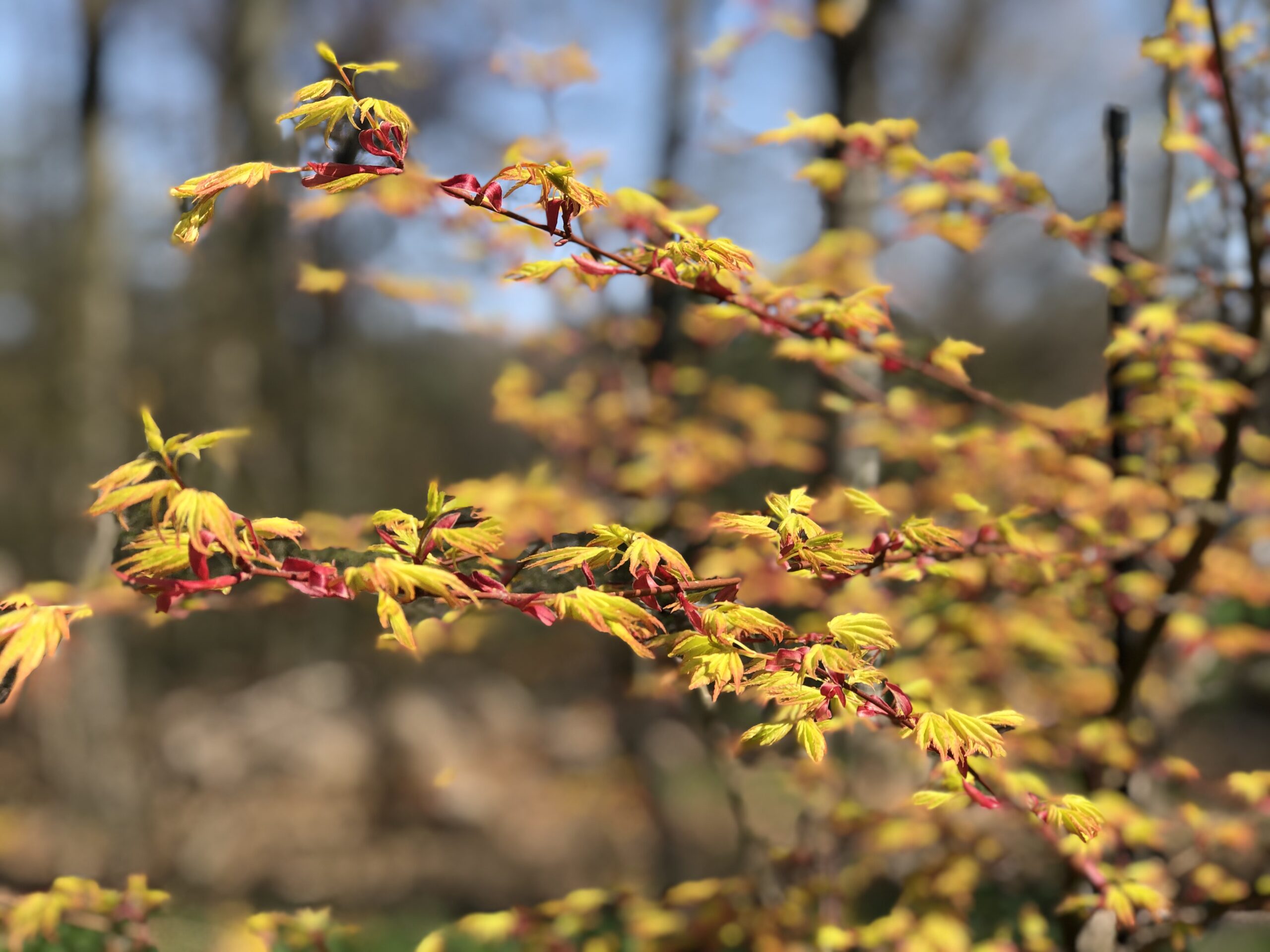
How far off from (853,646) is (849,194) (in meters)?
2.05

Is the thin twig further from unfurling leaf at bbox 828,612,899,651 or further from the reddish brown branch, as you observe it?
unfurling leaf at bbox 828,612,899,651

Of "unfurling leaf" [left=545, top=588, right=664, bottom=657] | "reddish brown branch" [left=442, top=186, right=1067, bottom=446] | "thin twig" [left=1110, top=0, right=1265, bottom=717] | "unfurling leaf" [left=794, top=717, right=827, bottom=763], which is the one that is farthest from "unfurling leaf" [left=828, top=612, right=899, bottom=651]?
"thin twig" [left=1110, top=0, right=1265, bottom=717]

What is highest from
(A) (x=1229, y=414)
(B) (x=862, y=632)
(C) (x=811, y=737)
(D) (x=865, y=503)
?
(A) (x=1229, y=414)

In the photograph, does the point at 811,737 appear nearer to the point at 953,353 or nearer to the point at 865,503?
the point at 865,503

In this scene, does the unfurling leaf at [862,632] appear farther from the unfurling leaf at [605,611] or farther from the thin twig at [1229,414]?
the thin twig at [1229,414]

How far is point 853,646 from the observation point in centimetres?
101

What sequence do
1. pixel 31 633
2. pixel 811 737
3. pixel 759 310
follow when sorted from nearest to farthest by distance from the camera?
pixel 31 633 < pixel 811 737 < pixel 759 310

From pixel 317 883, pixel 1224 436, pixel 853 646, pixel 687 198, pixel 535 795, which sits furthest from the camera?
pixel 535 795

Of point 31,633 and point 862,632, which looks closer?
point 31,633

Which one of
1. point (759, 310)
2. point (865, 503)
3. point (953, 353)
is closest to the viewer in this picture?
point (865, 503)

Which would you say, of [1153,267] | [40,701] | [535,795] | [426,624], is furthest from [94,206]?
[535,795]

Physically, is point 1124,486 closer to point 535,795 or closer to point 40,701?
point 535,795

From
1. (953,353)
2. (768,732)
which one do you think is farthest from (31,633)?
(953,353)

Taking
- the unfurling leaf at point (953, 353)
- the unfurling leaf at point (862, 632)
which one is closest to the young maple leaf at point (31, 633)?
the unfurling leaf at point (862, 632)
